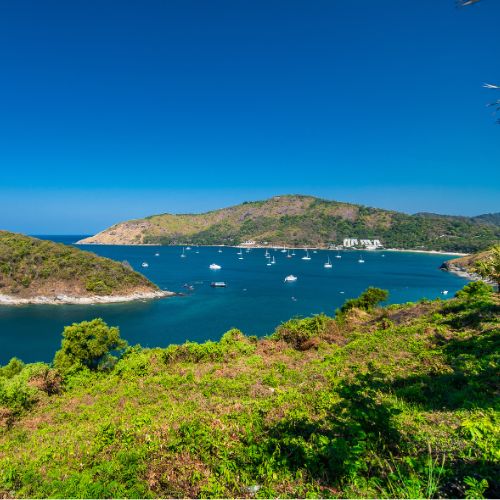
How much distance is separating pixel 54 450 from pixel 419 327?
15.4 meters

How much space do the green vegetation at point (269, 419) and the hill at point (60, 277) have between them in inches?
2159

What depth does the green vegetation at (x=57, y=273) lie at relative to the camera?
216 ft

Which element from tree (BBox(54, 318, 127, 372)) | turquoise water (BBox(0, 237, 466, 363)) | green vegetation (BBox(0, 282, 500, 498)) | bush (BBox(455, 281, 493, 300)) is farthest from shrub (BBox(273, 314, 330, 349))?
turquoise water (BBox(0, 237, 466, 363))

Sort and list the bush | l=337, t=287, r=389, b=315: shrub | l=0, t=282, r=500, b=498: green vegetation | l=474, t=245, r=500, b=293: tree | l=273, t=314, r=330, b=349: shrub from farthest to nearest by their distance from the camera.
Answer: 1. l=337, t=287, r=389, b=315: shrub
2. the bush
3. l=474, t=245, r=500, b=293: tree
4. l=273, t=314, r=330, b=349: shrub
5. l=0, t=282, r=500, b=498: green vegetation

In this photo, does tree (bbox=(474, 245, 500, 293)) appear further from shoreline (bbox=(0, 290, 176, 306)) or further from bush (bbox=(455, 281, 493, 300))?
shoreline (bbox=(0, 290, 176, 306))

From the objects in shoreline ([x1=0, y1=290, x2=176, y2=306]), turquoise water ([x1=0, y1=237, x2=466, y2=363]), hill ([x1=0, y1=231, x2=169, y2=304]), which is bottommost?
turquoise water ([x1=0, y1=237, x2=466, y2=363])

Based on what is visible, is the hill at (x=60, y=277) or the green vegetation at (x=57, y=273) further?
the green vegetation at (x=57, y=273)

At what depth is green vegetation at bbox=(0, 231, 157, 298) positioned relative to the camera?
65.8 m

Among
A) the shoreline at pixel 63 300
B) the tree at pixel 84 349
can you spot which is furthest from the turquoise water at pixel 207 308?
the tree at pixel 84 349

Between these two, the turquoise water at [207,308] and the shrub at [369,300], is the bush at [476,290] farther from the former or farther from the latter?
the turquoise water at [207,308]

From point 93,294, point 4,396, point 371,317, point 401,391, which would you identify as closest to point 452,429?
point 401,391

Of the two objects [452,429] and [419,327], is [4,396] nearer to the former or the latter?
[452,429]

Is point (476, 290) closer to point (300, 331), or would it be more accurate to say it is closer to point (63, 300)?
point (300, 331)

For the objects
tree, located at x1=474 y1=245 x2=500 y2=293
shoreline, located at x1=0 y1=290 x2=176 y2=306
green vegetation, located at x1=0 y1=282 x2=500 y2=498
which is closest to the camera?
green vegetation, located at x1=0 y1=282 x2=500 y2=498
